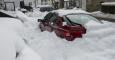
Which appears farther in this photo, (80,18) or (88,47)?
(80,18)

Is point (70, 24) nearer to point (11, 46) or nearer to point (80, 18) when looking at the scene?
point (80, 18)

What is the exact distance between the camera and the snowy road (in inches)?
306

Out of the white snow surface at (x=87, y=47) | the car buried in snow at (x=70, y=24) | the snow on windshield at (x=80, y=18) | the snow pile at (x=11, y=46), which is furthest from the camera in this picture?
the snow on windshield at (x=80, y=18)

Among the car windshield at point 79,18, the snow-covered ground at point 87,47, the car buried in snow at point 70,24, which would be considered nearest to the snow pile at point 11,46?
the snow-covered ground at point 87,47

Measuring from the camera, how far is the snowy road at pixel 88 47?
25.5 ft

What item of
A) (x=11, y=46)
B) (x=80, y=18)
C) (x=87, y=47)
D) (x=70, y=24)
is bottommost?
(x=87, y=47)

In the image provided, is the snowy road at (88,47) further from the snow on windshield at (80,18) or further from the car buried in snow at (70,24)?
the snow on windshield at (80,18)

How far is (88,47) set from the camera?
331 inches

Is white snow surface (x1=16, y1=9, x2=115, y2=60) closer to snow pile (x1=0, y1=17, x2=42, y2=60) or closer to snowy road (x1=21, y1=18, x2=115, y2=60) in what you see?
snowy road (x1=21, y1=18, x2=115, y2=60)

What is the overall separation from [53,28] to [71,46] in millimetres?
2450

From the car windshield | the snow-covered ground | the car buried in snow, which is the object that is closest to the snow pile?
the snow-covered ground

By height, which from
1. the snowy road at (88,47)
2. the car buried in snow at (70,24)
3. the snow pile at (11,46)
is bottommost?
the snowy road at (88,47)

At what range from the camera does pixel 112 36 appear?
28.9ft

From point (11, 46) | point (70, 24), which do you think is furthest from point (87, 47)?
point (11, 46)
